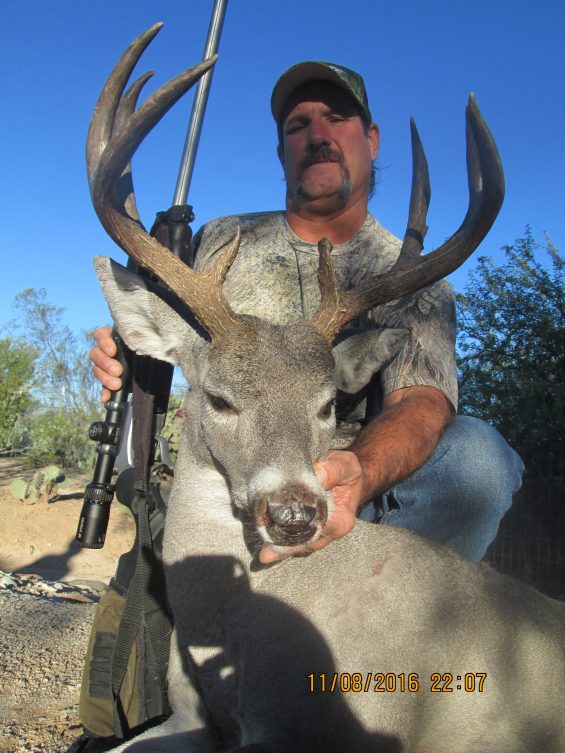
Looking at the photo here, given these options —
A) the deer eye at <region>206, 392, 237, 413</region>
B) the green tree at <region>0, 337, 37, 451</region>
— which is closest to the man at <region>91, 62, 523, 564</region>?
the deer eye at <region>206, 392, 237, 413</region>

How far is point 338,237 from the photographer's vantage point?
5.48m

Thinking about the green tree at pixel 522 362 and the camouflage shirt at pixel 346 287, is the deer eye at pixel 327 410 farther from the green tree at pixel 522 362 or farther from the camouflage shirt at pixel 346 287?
the green tree at pixel 522 362

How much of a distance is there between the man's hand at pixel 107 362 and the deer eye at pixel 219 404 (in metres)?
1.38

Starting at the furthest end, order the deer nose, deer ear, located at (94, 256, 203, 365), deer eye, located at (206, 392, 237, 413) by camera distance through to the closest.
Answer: deer ear, located at (94, 256, 203, 365) → deer eye, located at (206, 392, 237, 413) → the deer nose

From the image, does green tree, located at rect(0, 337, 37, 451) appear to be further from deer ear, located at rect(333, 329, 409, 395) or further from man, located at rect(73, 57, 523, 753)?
deer ear, located at rect(333, 329, 409, 395)

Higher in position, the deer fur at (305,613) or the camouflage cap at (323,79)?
the camouflage cap at (323,79)

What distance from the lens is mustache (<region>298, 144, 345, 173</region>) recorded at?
5.55 m

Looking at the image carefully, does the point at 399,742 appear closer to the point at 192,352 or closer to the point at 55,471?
the point at 192,352

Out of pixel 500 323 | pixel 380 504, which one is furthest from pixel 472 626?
pixel 500 323

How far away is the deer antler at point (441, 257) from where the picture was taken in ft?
11.7

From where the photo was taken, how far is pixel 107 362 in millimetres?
4535

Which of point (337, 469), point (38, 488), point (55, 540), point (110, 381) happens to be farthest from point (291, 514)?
point (38, 488)

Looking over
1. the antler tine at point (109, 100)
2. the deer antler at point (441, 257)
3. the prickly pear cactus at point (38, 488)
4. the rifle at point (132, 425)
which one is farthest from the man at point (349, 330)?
the prickly pear cactus at point (38, 488)

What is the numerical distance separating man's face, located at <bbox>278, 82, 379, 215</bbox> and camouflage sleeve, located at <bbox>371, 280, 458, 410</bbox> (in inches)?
49.8
